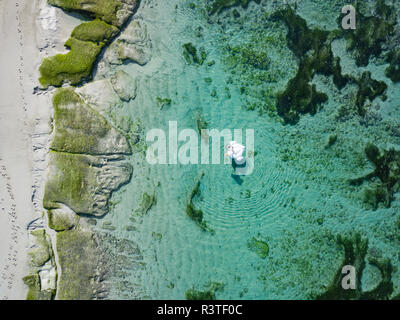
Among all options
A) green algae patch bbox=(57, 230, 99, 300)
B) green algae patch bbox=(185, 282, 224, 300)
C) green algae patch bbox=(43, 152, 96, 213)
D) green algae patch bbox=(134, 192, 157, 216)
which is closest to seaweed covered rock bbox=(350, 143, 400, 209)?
green algae patch bbox=(185, 282, 224, 300)

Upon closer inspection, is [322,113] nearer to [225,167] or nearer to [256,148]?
[256,148]

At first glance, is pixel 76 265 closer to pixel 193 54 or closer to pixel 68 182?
pixel 68 182

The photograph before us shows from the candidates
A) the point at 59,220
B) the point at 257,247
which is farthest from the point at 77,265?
the point at 257,247

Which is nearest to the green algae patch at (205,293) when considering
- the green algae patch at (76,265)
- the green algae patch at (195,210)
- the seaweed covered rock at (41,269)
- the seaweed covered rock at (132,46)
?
the green algae patch at (195,210)

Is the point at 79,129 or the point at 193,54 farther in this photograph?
the point at 193,54

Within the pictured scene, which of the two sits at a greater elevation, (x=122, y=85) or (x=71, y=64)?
(x=71, y=64)
